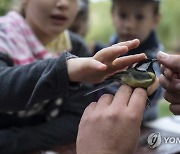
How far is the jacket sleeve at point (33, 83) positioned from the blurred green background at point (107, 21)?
0.16 meters

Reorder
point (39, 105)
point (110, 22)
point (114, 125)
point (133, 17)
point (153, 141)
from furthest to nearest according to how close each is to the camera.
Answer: point (110, 22)
point (133, 17)
point (39, 105)
point (153, 141)
point (114, 125)

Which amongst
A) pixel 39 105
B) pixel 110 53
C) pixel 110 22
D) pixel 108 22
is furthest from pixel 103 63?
pixel 108 22

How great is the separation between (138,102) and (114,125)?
3 cm

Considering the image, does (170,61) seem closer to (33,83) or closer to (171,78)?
(171,78)

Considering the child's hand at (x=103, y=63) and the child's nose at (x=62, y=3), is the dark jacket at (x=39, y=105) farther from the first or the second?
the child's nose at (x=62, y=3)

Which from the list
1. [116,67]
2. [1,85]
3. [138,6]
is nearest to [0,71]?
[1,85]

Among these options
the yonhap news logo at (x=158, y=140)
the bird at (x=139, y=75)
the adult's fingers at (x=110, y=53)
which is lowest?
the yonhap news logo at (x=158, y=140)

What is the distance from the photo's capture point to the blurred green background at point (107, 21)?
92 centimetres

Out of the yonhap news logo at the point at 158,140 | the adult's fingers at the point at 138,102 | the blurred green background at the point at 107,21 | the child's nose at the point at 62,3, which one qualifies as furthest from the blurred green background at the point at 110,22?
the adult's fingers at the point at 138,102

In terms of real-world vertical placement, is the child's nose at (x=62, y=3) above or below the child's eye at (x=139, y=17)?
above

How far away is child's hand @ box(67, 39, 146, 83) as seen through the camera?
1.22ft

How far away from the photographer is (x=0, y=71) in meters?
0.49

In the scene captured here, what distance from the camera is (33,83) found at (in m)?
0.44

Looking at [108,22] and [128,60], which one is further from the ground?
[128,60]
